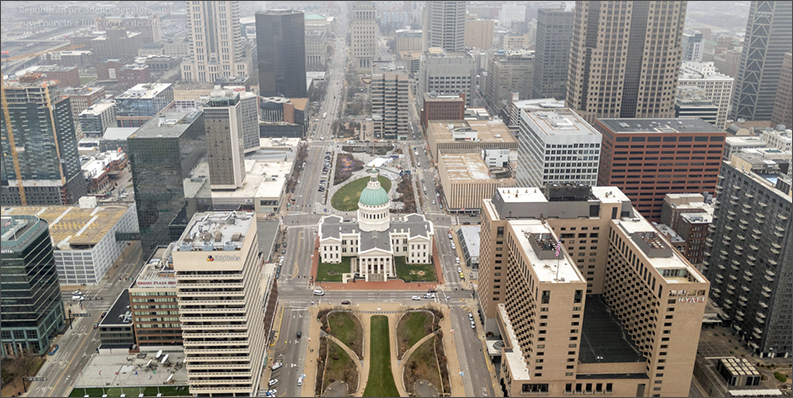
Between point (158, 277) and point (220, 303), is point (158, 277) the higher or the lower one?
the lower one

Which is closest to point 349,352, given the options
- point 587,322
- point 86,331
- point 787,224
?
point 587,322

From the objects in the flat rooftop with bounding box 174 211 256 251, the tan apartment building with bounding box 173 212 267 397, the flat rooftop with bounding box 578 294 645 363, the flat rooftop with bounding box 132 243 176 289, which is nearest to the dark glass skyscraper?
the flat rooftop with bounding box 132 243 176 289

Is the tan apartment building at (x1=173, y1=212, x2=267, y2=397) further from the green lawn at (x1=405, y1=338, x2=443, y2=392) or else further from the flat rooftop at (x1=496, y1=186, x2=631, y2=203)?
the flat rooftop at (x1=496, y1=186, x2=631, y2=203)

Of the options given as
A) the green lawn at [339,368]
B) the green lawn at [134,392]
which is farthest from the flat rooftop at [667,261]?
the green lawn at [134,392]

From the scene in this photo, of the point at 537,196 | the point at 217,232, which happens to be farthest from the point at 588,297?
the point at 217,232

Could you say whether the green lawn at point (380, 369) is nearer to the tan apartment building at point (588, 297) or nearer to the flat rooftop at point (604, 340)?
the tan apartment building at point (588, 297)

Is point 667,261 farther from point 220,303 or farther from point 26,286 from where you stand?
point 26,286

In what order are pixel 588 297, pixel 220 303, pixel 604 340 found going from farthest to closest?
pixel 588 297 < pixel 604 340 < pixel 220 303
